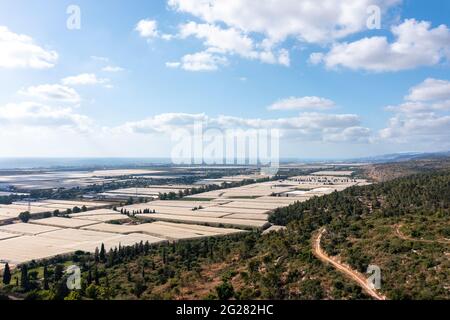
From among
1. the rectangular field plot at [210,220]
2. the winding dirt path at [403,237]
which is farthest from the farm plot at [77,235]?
the winding dirt path at [403,237]

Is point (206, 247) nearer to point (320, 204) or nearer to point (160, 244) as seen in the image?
point (160, 244)

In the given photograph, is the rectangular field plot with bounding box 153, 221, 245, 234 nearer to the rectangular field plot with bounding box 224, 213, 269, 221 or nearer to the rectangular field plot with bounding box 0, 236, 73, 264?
the rectangular field plot with bounding box 224, 213, 269, 221

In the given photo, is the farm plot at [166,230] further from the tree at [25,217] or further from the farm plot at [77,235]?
the tree at [25,217]

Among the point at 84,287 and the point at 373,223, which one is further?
the point at 373,223

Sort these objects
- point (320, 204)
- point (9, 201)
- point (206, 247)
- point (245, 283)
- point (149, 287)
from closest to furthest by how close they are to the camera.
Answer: point (245, 283)
point (149, 287)
point (206, 247)
point (320, 204)
point (9, 201)

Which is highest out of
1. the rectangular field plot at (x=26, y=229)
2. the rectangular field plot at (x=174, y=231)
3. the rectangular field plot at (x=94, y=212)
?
the rectangular field plot at (x=94, y=212)
